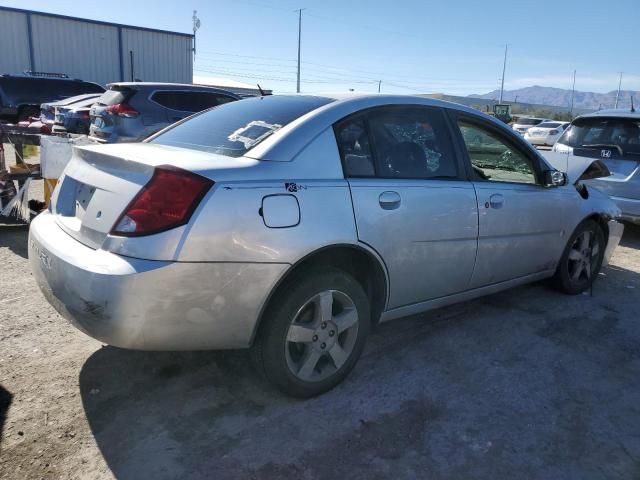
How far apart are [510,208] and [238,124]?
2.00 metres

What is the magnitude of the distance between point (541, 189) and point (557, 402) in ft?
5.76

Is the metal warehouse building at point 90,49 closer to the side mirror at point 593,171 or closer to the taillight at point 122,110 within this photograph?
the taillight at point 122,110

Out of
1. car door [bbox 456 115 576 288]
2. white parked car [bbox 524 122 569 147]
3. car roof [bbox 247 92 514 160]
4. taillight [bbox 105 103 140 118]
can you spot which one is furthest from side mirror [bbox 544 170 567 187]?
white parked car [bbox 524 122 569 147]

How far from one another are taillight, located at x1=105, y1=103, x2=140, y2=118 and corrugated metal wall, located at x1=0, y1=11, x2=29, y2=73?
19743 mm

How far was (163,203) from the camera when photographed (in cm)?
234

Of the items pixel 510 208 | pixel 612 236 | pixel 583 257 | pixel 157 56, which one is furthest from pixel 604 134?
pixel 157 56

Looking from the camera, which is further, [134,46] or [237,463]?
[134,46]

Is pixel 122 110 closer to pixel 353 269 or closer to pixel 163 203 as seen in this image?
pixel 353 269

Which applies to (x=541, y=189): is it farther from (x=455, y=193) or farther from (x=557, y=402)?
(x=557, y=402)

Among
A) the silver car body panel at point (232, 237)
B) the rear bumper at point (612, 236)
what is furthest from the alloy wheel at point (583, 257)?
the silver car body panel at point (232, 237)

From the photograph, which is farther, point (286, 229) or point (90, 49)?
point (90, 49)

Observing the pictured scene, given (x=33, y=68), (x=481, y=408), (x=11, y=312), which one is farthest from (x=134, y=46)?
(x=481, y=408)

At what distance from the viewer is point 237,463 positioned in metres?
2.37

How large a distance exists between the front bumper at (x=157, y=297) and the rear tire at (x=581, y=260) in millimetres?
3102
